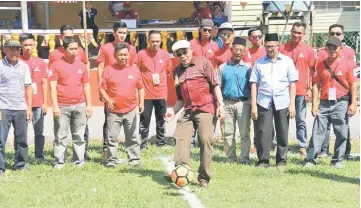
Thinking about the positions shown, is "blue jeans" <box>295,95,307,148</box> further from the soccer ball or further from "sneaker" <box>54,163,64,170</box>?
"sneaker" <box>54,163,64,170</box>

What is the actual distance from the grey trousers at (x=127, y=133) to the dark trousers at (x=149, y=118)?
151 cm

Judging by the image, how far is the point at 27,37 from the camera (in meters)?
9.58

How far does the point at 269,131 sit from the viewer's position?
9.70 m

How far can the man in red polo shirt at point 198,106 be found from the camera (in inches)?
329

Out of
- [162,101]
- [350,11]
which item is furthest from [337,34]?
[350,11]

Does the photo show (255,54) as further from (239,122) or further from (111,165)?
(111,165)

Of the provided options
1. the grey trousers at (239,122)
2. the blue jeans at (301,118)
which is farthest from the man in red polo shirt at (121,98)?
the blue jeans at (301,118)

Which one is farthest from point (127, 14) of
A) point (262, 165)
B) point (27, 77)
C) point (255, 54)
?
point (262, 165)

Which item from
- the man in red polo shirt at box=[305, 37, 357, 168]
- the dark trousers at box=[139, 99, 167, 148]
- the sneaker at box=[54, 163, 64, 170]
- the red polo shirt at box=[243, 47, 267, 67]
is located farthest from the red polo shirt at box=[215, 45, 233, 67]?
the sneaker at box=[54, 163, 64, 170]

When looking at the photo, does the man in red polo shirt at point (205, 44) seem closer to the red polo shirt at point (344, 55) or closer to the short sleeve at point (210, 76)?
the red polo shirt at point (344, 55)

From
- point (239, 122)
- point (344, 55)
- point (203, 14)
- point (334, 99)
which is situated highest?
point (203, 14)

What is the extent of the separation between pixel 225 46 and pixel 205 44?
1.47ft

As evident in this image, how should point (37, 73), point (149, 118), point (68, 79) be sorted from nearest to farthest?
point (68, 79), point (37, 73), point (149, 118)

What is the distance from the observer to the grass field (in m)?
7.70
